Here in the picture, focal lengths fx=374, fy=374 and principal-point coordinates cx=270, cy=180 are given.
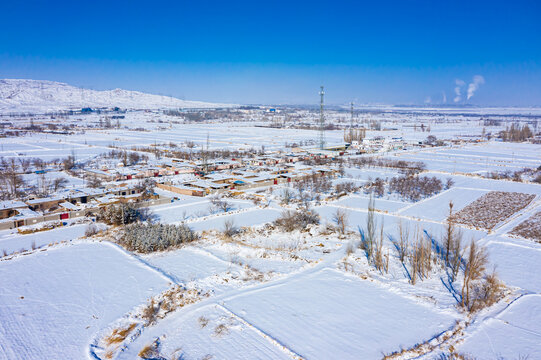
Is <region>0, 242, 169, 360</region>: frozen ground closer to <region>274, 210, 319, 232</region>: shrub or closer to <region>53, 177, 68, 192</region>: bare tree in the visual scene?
<region>274, 210, 319, 232</region>: shrub

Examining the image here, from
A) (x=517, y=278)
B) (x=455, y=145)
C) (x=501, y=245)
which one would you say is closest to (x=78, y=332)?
(x=517, y=278)

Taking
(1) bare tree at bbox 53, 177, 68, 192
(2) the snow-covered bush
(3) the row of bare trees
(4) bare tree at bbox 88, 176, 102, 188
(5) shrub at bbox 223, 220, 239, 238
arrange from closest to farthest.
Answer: (3) the row of bare trees < (2) the snow-covered bush < (5) shrub at bbox 223, 220, 239, 238 < (1) bare tree at bbox 53, 177, 68, 192 < (4) bare tree at bbox 88, 176, 102, 188

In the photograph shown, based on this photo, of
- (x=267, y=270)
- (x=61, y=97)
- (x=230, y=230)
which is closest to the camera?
(x=267, y=270)

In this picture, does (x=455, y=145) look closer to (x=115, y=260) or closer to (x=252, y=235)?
(x=252, y=235)

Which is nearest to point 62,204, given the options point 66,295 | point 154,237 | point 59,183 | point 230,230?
point 59,183

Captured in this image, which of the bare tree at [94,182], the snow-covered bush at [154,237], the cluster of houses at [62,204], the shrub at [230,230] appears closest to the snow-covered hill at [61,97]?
the bare tree at [94,182]

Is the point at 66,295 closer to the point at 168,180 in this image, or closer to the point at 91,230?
the point at 91,230

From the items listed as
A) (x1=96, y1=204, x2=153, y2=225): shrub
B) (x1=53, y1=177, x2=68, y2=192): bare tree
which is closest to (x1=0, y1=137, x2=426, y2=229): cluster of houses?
(x1=53, y1=177, x2=68, y2=192): bare tree
